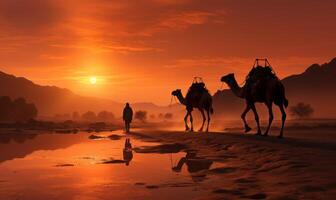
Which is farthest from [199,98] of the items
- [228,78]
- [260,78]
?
[260,78]

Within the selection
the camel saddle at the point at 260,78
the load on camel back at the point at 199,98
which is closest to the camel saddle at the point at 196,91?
the load on camel back at the point at 199,98

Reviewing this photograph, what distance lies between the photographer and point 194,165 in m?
13.9

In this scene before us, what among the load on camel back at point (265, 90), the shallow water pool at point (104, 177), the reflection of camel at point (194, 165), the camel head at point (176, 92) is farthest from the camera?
the camel head at point (176, 92)

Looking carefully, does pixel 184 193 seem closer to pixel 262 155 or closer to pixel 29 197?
pixel 29 197

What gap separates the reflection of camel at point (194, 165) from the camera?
11.7 metres

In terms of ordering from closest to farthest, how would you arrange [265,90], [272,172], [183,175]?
[272,172], [183,175], [265,90]

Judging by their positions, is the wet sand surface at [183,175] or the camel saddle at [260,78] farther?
the camel saddle at [260,78]

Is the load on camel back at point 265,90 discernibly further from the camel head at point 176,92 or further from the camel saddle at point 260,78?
the camel head at point 176,92

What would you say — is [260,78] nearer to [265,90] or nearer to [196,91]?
[265,90]

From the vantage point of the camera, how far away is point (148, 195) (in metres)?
9.13

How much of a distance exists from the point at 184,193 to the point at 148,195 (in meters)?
0.82

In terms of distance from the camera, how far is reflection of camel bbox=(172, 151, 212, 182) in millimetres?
11670

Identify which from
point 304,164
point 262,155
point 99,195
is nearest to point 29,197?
point 99,195

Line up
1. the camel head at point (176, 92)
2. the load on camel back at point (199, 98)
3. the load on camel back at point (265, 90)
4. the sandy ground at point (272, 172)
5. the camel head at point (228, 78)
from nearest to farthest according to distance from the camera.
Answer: the sandy ground at point (272, 172)
the load on camel back at point (265, 90)
the camel head at point (228, 78)
the load on camel back at point (199, 98)
the camel head at point (176, 92)
